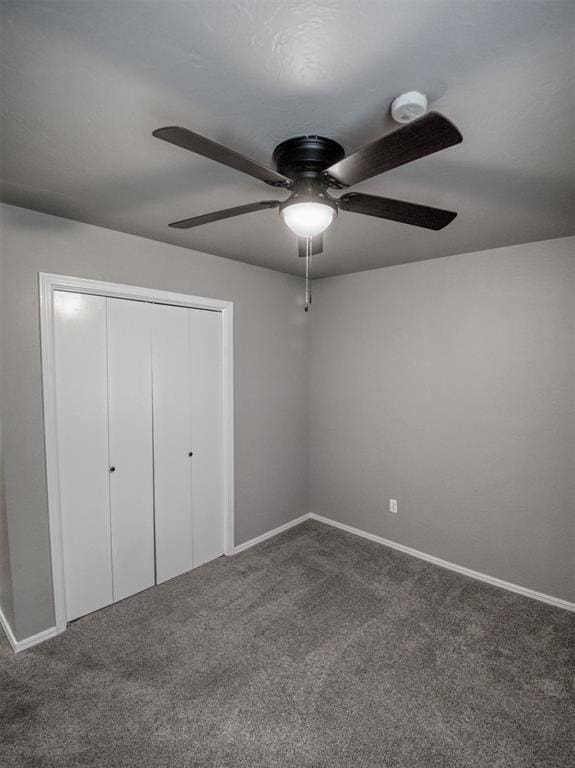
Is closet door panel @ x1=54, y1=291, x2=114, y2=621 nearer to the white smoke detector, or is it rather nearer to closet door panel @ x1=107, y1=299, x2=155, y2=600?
closet door panel @ x1=107, y1=299, x2=155, y2=600

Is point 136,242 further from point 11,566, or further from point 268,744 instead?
point 268,744

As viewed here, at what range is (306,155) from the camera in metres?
1.48

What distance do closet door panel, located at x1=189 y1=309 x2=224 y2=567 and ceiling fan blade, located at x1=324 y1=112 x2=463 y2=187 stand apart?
2052 millimetres

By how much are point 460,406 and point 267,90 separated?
2.62 m

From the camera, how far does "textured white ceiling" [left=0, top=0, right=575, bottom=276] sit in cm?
97

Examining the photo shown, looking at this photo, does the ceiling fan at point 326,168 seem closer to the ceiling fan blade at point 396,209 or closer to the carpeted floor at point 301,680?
the ceiling fan blade at point 396,209

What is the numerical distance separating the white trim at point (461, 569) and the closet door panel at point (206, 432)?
50.7 inches

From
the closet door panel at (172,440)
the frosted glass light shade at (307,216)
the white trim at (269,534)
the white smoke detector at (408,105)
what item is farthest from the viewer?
the white trim at (269,534)

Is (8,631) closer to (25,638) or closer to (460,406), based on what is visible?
(25,638)

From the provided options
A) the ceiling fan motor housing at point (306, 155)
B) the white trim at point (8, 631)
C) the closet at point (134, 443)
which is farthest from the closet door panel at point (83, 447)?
the ceiling fan motor housing at point (306, 155)

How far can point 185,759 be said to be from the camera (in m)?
1.65

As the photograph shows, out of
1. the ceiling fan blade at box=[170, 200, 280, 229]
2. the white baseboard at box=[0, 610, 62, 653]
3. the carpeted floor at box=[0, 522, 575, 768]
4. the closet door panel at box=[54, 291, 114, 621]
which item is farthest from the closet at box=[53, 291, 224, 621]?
the ceiling fan blade at box=[170, 200, 280, 229]

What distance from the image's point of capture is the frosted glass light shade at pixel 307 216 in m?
1.37

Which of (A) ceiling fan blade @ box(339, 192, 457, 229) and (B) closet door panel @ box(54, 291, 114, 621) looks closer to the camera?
(A) ceiling fan blade @ box(339, 192, 457, 229)
